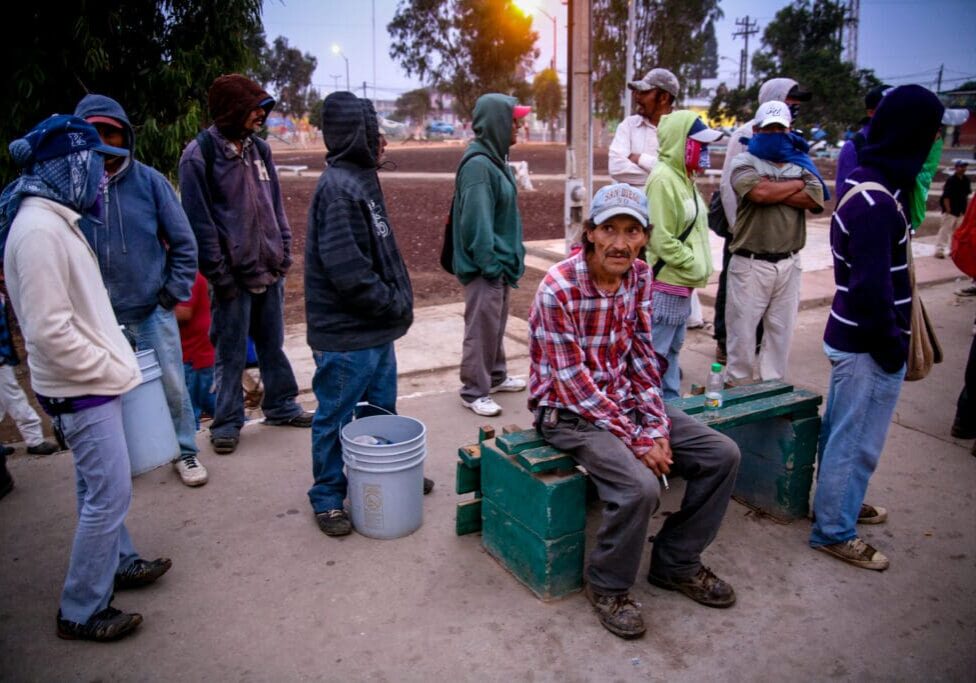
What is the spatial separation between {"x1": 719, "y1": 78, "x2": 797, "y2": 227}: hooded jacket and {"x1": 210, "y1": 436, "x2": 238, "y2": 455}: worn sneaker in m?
4.10

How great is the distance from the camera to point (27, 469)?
4434mm

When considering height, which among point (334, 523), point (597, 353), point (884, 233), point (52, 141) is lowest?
point (334, 523)

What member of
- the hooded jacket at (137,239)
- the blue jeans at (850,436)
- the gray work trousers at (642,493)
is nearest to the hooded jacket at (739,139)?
the blue jeans at (850,436)

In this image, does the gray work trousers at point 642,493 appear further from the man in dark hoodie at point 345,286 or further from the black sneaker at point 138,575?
the black sneaker at point 138,575

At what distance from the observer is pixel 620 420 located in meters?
3.12

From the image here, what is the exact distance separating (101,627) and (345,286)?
70.9 inches

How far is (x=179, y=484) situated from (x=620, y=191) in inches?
Answer: 124

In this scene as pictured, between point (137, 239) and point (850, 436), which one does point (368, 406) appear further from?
point (850, 436)

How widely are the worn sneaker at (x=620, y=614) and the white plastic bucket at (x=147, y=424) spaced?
7.22 feet

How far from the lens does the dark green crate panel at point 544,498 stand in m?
3.07

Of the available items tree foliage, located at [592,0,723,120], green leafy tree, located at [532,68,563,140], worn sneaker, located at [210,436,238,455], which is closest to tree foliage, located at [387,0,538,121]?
tree foliage, located at [592,0,723,120]

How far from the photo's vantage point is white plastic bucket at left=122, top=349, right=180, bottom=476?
3324 mm

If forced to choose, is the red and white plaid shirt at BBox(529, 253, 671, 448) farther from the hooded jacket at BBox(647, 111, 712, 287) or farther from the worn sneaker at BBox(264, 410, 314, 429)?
the worn sneaker at BBox(264, 410, 314, 429)

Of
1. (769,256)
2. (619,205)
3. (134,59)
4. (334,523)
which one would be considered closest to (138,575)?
(334,523)
